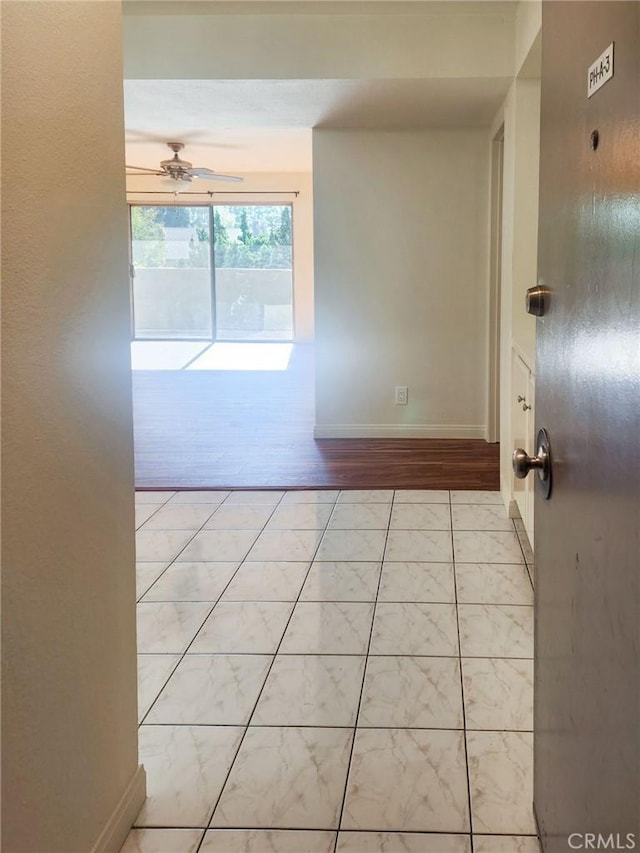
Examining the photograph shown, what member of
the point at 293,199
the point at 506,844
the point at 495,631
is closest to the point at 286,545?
the point at 495,631

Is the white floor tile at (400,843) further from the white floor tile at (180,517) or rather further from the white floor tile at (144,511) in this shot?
the white floor tile at (144,511)

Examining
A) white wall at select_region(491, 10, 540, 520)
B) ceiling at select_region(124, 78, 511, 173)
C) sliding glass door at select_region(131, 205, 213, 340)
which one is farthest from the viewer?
sliding glass door at select_region(131, 205, 213, 340)

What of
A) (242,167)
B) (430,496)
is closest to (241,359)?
(242,167)

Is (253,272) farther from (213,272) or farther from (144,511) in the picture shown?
(144,511)

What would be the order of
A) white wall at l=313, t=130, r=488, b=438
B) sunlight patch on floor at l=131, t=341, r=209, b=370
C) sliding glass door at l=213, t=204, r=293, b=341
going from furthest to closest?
sliding glass door at l=213, t=204, r=293, b=341 < sunlight patch on floor at l=131, t=341, r=209, b=370 < white wall at l=313, t=130, r=488, b=438

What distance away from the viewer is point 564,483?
1209mm

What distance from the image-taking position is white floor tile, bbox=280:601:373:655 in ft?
8.42

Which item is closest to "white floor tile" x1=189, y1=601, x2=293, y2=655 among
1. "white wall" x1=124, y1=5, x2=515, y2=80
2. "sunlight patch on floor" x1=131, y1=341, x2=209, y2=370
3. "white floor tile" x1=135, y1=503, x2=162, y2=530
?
"white floor tile" x1=135, y1=503, x2=162, y2=530

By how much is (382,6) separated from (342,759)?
139 inches

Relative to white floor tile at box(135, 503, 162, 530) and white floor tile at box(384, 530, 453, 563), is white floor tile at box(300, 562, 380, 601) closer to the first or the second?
white floor tile at box(384, 530, 453, 563)

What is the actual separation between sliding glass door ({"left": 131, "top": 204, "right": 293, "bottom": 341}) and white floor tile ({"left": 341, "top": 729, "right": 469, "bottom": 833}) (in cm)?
939

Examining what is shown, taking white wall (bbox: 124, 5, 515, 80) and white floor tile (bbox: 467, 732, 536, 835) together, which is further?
white wall (bbox: 124, 5, 515, 80)

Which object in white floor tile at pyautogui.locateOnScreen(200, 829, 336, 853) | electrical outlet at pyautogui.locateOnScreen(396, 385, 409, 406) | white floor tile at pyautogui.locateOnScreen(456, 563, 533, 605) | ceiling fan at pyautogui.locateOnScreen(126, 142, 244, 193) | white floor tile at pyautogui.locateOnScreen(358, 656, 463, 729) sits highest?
ceiling fan at pyautogui.locateOnScreen(126, 142, 244, 193)

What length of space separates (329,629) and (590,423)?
6.00 feet
